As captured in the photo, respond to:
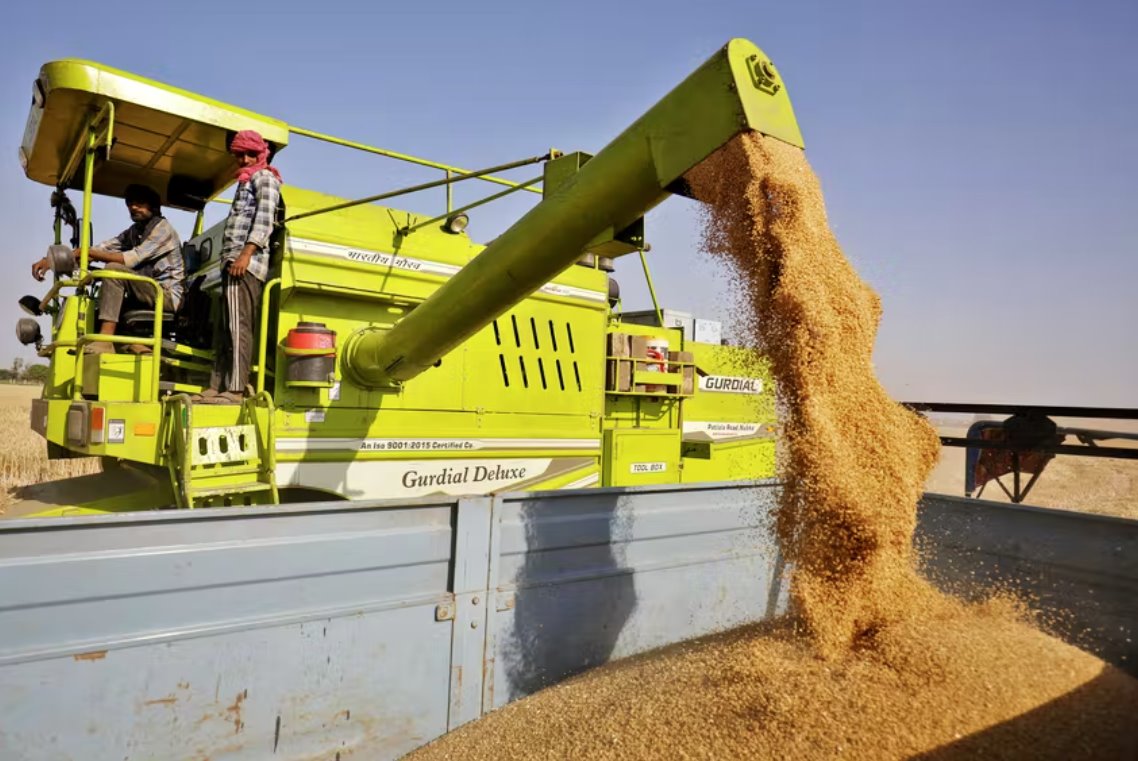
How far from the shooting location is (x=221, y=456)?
340cm

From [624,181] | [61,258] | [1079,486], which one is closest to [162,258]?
[61,258]

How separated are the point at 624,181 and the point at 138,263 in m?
2.99

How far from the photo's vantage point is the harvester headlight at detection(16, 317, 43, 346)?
4723 mm

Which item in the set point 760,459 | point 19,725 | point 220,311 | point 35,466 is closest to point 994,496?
point 760,459

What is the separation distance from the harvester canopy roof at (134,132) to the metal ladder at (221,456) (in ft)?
5.07

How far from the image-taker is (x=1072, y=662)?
9.20 ft

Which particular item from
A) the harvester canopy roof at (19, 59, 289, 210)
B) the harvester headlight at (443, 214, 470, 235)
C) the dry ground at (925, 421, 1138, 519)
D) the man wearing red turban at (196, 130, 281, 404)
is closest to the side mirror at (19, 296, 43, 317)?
the harvester canopy roof at (19, 59, 289, 210)

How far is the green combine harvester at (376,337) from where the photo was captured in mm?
2934

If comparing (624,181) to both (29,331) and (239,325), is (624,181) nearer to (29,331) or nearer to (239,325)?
(239,325)

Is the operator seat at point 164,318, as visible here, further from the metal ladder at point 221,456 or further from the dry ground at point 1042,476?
the dry ground at point 1042,476

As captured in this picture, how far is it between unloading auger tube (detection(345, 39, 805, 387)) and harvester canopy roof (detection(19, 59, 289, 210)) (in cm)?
181

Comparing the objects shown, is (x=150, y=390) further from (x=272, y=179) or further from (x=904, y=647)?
(x=904, y=647)

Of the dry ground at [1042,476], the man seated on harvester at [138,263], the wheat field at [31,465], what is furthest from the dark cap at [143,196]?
the wheat field at [31,465]

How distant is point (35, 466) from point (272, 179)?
9.61 metres
